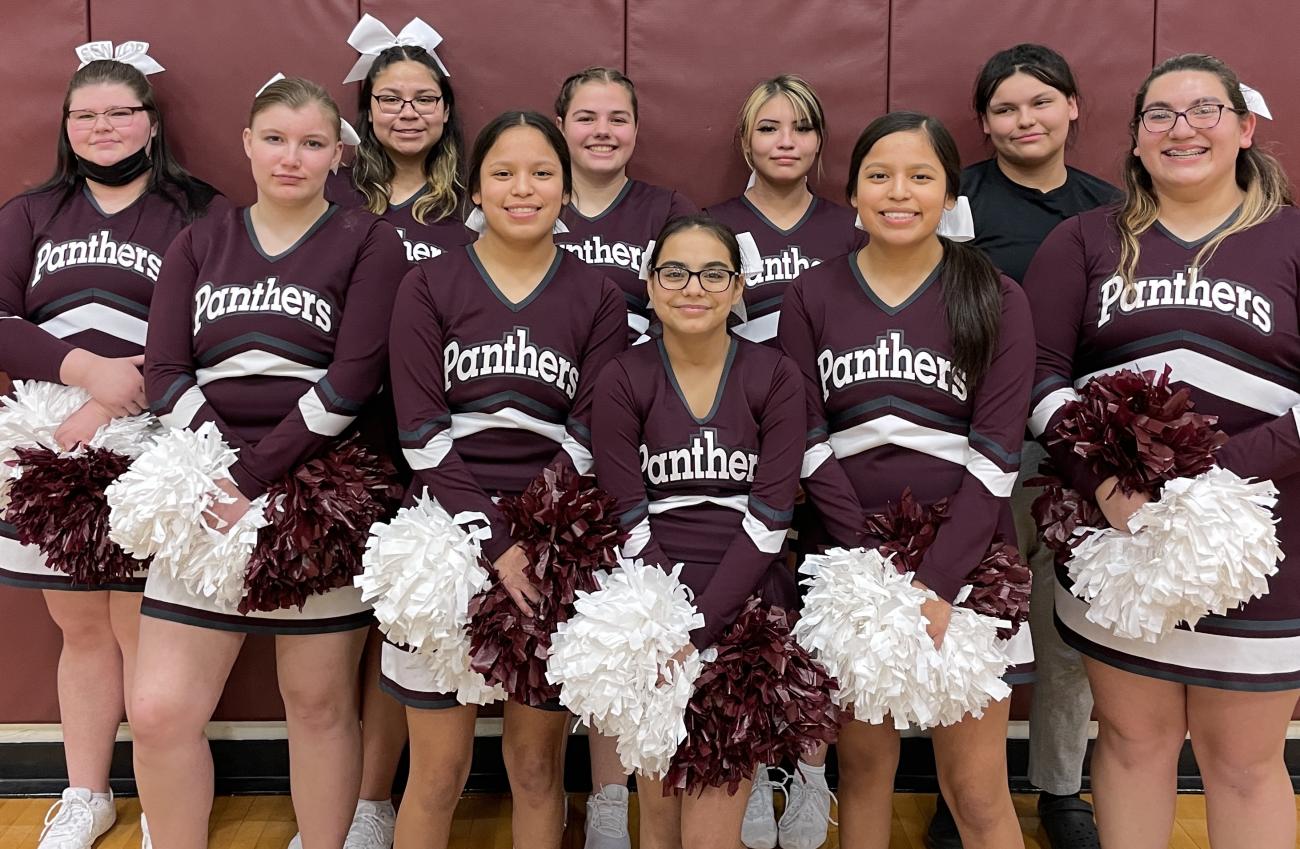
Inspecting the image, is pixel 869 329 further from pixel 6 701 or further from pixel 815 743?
pixel 6 701

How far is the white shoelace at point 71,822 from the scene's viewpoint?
2.54 metres

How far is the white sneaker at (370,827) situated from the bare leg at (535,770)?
1.54 ft

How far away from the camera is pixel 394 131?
8.61 feet

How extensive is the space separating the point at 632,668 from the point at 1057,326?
1125 millimetres

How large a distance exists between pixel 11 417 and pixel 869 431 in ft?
6.26

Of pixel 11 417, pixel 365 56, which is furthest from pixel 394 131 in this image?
pixel 11 417

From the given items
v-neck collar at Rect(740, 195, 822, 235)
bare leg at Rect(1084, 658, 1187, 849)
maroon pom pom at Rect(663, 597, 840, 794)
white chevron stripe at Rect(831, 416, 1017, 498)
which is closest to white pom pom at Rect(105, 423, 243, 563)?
maroon pom pom at Rect(663, 597, 840, 794)

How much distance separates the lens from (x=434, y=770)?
2.09 meters

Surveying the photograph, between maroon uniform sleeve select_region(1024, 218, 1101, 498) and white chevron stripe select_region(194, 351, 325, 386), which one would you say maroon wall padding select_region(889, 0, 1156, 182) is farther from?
white chevron stripe select_region(194, 351, 325, 386)

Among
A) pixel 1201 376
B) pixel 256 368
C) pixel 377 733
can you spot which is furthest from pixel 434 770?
pixel 1201 376

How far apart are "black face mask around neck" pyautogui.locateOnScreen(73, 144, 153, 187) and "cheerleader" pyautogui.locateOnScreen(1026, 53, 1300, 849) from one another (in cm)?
216

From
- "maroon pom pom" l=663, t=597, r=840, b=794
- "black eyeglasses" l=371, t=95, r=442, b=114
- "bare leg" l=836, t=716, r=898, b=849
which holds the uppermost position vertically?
"black eyeglasses" l=371, t=95, r=442, b=114

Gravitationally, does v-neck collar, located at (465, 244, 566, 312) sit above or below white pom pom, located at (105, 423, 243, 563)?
above

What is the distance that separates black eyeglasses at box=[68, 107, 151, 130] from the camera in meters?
2.50
